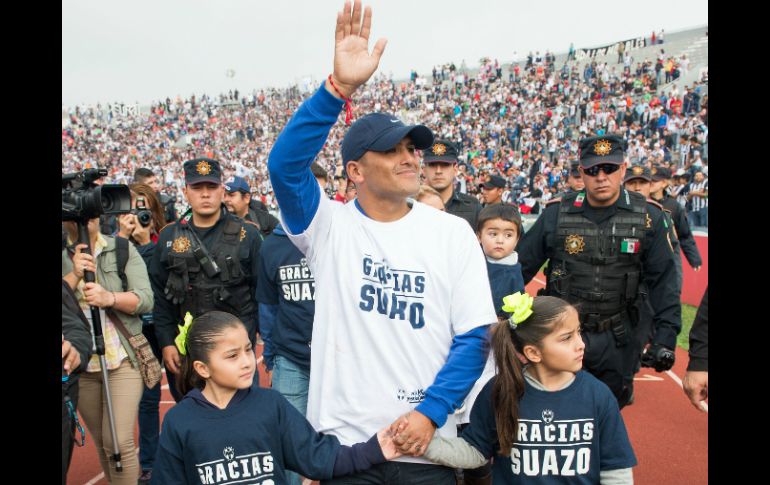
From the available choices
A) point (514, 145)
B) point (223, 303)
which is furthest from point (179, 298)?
point (514, 145)

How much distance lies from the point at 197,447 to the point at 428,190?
9.32 feet

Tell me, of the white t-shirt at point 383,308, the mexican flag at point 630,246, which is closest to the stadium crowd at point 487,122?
the mexican flag at point 630,246

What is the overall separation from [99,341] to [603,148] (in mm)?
3347

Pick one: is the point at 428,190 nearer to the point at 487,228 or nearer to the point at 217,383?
the point at 487,228

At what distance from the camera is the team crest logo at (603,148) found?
161 inches

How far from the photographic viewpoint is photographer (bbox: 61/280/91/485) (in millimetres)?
2941

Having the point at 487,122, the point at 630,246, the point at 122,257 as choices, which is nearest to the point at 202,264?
the point at 122,257

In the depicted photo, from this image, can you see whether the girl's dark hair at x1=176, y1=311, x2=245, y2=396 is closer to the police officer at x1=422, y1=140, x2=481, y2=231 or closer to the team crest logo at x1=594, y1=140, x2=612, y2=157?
the team crest logo at x1=594, y1=140, x2=612, y2=157

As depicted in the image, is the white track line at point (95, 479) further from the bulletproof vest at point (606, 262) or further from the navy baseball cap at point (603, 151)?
the navy baseball cap at point (603, 151)

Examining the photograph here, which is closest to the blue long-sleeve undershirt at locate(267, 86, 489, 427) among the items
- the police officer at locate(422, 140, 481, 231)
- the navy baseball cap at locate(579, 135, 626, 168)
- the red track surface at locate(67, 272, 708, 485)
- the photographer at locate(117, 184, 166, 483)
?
the navy baseball cap at locate(579, 135, 626, 168)

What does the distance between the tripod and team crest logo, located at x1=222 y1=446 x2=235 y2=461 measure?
1.57 meters

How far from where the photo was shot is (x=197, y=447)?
2.52 meters

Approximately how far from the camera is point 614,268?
411 centimetres

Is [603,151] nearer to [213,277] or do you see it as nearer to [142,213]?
[213,277]
